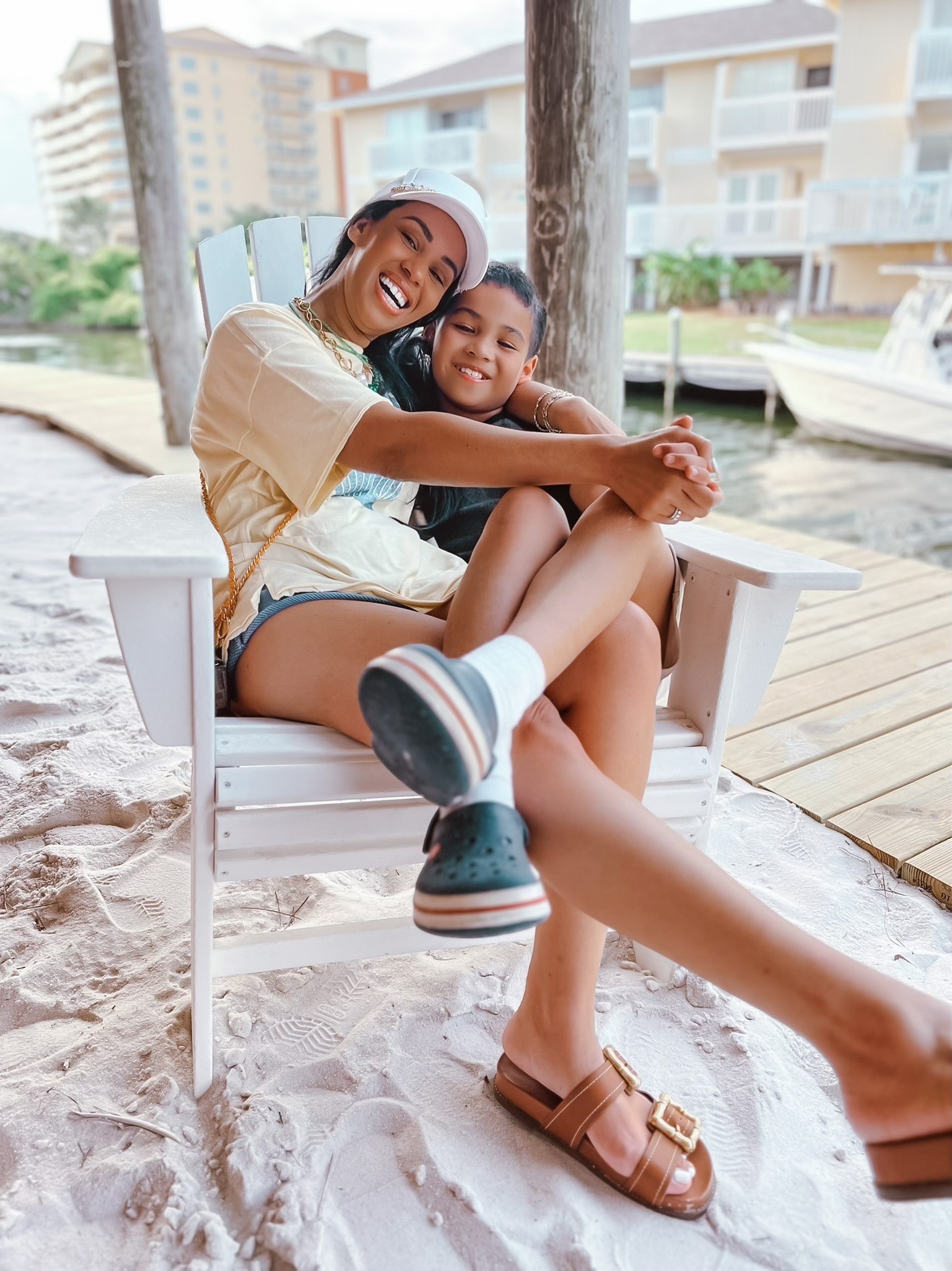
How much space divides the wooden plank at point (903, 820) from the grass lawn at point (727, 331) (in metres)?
10.8

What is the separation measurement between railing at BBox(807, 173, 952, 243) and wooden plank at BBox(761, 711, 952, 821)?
14674mm

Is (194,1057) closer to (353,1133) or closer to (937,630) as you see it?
(353,1133)

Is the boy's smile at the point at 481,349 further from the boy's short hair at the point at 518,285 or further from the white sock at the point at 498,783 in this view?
the white sock at the point at 498,783

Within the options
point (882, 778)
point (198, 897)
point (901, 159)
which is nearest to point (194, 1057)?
point (198, 897)

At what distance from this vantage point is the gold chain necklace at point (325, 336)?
4.36ft

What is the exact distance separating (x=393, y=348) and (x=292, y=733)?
695 mm

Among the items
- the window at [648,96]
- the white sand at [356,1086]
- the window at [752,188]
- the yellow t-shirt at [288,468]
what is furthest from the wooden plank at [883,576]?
the window at [648,96]

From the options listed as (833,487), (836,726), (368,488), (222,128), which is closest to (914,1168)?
(368,488)

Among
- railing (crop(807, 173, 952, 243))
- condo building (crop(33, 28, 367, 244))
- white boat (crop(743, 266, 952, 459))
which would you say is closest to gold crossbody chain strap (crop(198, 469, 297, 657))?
white boat (crop(743, 266, 952, 459))

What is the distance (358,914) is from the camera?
56.9 inches

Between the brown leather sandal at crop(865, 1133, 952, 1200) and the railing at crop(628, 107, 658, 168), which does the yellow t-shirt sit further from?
the railing at crop(628, 107, 658, 168)

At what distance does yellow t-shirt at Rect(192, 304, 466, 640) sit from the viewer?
111 cm

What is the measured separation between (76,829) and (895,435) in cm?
828

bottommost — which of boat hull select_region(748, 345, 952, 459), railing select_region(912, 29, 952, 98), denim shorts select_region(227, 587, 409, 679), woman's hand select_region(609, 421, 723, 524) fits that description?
boat hull select_region(748, 345, 952, 459)
